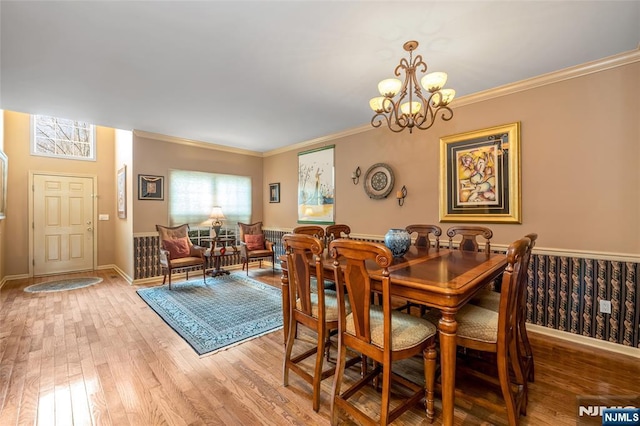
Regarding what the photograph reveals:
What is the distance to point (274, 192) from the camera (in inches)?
239

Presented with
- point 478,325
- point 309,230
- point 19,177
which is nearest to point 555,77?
point 478,325

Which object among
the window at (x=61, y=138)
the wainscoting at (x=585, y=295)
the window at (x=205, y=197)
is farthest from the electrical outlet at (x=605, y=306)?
the window at (x=61, y=138)

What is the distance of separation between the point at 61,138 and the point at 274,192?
14.1ft

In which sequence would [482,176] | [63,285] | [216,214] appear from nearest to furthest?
1. [482,176]
2. [63,285]
3. [216,214]

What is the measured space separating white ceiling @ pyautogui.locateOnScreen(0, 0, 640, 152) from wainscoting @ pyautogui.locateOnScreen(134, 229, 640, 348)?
1.86 meters

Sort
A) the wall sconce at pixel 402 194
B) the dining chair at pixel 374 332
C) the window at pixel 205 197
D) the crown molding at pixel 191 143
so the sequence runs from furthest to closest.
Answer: the window at pixel 205 197, the crown molding at pixel 191 143, the wall sconce at pixel 402 194, the dining chair at pixel 374 332

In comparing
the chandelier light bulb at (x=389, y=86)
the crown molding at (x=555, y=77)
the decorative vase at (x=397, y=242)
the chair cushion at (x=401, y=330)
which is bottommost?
the chair cushion at (x=401, y=330)

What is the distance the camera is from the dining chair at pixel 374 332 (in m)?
1.40

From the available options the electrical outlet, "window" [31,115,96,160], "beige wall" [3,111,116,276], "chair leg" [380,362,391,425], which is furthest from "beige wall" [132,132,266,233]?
the electrical outlet

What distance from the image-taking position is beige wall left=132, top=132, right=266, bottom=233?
15.4ft

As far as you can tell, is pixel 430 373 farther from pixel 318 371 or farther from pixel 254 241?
pixel 254 241

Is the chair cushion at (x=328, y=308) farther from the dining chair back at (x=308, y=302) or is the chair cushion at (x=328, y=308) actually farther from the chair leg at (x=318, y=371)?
the chair leg at (x=318, y=371)

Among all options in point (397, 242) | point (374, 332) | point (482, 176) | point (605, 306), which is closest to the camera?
point (374, 332)

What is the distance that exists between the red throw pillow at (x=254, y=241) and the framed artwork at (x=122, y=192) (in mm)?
2225
